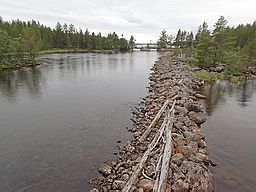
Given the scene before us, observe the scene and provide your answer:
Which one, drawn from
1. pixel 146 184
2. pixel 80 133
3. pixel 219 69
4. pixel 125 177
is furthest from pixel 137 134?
pixel 219 69

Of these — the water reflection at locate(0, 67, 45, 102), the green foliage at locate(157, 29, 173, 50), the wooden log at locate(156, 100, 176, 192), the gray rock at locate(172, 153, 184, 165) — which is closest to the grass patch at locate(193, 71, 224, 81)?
the water reflection at locate(0, 67, 45, 102)

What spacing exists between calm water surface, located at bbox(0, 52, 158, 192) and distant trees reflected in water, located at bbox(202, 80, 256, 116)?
8018 mm

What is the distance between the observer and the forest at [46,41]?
58.1m

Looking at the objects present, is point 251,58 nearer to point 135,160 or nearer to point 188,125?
point 188,125

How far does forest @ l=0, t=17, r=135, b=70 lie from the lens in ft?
190

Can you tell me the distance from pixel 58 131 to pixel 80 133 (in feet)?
5.60

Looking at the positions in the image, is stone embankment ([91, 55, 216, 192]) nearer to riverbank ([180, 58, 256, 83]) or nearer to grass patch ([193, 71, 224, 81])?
grass patch ([193, 71, 224, 81])

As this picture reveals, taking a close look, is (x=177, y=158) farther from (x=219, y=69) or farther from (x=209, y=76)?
(x=219, y=69)

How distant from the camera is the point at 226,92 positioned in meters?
32.6

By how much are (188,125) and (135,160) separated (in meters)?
6.29

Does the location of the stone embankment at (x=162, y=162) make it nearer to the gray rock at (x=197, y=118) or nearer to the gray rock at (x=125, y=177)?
the gray rock at (x=125, y=177)

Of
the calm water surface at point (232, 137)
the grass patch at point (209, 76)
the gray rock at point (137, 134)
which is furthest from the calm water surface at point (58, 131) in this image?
the grass patch at point (209, 76)

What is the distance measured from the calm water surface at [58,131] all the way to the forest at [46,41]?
1095 inches

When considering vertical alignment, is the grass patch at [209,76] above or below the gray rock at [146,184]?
above
